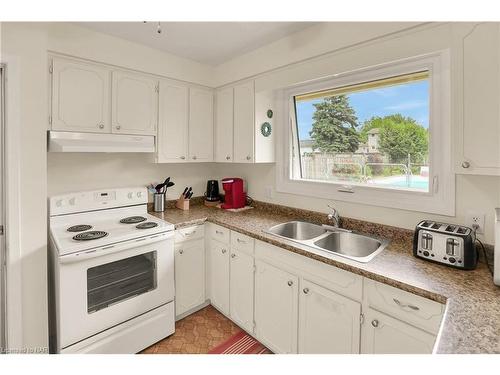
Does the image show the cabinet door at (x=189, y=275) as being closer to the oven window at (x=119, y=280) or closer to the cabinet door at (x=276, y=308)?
the oven window at (x=119, y=280)

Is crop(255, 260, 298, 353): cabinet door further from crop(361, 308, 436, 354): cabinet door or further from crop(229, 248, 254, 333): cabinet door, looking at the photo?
crop(361, 308, 436, 354): cabinet door

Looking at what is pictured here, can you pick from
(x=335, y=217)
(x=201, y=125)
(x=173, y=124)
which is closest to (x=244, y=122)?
(x=201, y=125)

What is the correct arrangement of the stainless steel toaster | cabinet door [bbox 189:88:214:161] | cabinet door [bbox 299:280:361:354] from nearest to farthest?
the stainless steel toaster → cabinet door [bbox 299:280:361:354] → cabinet door [bbox 189:88:214:161]

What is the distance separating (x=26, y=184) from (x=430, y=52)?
2.53 m

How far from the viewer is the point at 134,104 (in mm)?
2338

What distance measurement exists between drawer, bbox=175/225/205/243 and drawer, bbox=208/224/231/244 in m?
0.08

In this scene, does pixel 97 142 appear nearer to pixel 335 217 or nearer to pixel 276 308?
pixel 276 308

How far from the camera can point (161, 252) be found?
2088 millimetres

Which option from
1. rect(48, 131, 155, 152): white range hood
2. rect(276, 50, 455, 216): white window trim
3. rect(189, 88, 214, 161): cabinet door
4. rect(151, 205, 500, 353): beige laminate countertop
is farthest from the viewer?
rect(189, 88, 214, 161): cabinet door

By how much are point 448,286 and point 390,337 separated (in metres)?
0.37

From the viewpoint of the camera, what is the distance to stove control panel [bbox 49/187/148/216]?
6.89ft

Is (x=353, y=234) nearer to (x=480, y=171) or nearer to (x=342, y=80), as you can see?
(x=480, y=171)

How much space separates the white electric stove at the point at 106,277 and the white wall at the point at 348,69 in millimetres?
1234

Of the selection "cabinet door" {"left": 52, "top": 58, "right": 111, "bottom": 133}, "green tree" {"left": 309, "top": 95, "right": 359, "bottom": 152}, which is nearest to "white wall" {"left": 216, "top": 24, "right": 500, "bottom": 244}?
"green tree" {"left": 309, "top": 95, "right": 359, "bottom": 152}
